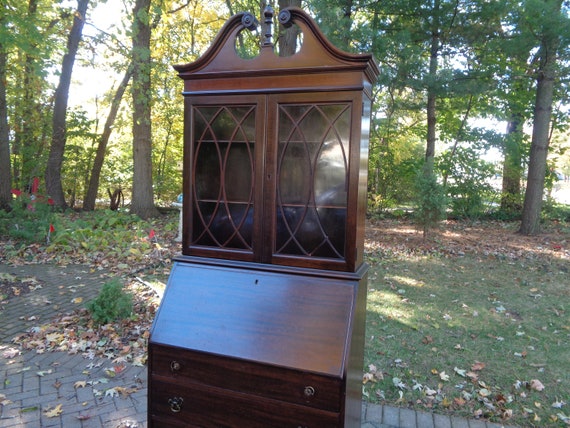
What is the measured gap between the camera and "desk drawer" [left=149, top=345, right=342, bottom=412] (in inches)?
65.4

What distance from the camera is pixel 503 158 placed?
34.5 feet

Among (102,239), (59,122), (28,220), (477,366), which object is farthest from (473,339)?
(59,122)

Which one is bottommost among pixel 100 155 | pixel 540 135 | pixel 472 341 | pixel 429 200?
pixel 472 341

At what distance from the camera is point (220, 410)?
184 centimetres

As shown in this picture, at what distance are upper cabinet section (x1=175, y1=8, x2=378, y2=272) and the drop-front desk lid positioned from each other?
102 mm

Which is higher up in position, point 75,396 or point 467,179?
point 467,179

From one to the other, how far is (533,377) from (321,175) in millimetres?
2332

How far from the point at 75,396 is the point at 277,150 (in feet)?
6.88

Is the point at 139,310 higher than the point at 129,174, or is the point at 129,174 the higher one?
the point at 129,174

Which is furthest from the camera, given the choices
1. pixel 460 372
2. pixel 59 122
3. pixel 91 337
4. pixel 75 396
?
pixel 59 122

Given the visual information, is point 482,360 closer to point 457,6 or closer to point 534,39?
point 534,39

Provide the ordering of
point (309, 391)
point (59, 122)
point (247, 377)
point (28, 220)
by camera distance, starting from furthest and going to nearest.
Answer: point (59, 122) → point (28, 220) → point (247, 377) → point (309, 391)

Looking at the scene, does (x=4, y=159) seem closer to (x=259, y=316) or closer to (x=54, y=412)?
(x=54, y=412)

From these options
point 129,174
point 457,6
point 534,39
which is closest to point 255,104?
point 534,39
